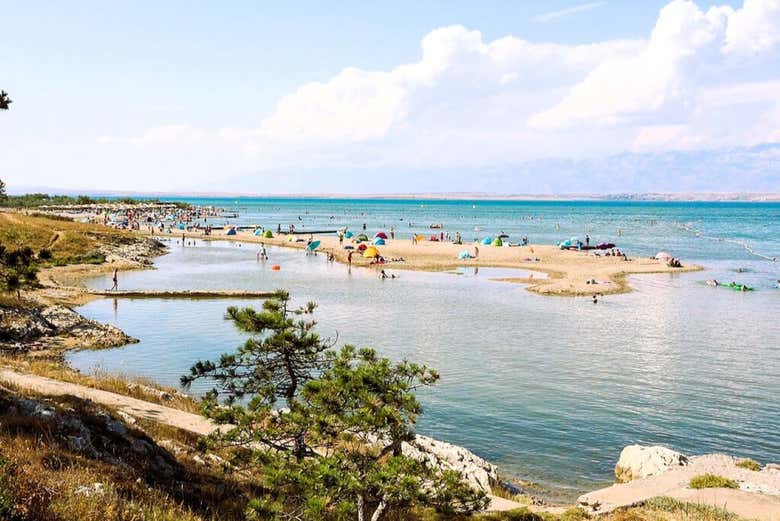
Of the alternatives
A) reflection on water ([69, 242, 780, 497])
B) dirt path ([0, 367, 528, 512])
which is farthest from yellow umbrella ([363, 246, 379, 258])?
dirt path ([0, 367, 528, 512])

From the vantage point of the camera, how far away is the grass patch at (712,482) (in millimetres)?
16047

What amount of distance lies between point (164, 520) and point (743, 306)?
161ft

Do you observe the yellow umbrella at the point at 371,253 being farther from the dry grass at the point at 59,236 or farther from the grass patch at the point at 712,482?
the grass patch at the point at 712,482

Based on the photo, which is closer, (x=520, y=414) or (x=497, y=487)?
(x=497, y=487)

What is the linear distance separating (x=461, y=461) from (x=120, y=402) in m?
10.8

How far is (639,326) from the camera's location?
1558 inches

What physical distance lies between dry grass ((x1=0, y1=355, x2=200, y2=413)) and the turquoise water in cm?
304

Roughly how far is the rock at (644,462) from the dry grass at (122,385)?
1381 cm

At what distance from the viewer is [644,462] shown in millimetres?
18203

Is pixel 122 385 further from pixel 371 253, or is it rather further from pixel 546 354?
pixel 371 253

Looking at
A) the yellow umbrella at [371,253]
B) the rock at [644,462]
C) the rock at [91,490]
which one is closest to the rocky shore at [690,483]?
the rock at [644,462]

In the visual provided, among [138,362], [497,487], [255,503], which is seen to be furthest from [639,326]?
[255,503]

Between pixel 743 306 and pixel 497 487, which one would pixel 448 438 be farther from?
pixel 743 306

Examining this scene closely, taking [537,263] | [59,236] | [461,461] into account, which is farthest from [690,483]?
[59,236]
